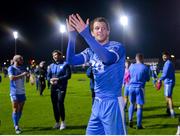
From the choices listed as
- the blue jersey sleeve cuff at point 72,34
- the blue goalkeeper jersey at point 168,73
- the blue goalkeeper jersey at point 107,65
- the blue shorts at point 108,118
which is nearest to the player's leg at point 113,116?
the blue shorts at point 108,118

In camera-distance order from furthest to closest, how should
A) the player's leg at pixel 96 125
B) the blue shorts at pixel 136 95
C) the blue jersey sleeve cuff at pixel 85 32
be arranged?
the blue shorts at pixel 136 95 → the player's leg at pixel 96 125 → the blue jersey sleeve cuff at pixel 85 32

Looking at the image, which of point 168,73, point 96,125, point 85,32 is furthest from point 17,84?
point 85,32

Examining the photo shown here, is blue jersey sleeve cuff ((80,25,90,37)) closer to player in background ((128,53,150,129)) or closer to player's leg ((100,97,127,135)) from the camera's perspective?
player's leg ((100,97,127,135))

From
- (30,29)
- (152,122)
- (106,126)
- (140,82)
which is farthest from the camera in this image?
(30,29)

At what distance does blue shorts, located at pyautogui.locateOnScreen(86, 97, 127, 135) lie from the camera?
5.96m

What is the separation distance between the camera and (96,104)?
6.17 meters

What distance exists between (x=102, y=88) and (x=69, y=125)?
7353 millimetres

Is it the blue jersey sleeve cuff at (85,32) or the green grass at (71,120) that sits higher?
the blue jersey sleeve cuff at (85,32)

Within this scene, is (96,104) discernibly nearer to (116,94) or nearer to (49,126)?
(116,94)

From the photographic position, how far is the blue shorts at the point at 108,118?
596cm

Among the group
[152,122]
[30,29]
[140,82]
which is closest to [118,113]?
[140,82]

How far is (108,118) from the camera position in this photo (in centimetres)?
597

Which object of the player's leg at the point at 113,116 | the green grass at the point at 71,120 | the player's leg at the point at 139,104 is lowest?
the green grass at the point at 71,120

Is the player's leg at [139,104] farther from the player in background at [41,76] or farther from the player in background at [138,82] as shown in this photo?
the player in background at [41,76]
